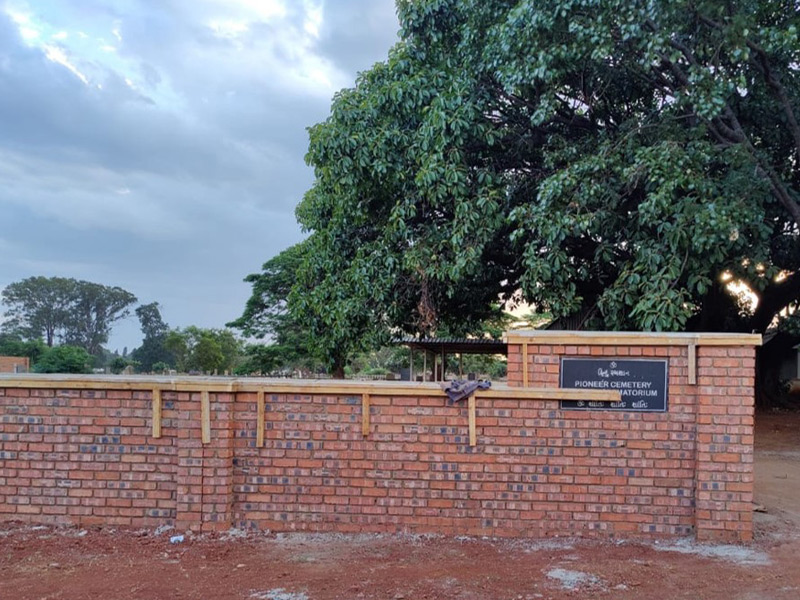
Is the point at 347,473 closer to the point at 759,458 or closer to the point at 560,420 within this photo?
the point at 560,420

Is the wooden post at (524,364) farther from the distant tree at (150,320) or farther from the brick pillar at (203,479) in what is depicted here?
the distant tree at (150,320)

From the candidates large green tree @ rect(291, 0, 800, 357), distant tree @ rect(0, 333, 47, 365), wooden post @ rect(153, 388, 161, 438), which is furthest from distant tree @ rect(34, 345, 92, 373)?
wooden post @ rect(153, 388, 161, 438)

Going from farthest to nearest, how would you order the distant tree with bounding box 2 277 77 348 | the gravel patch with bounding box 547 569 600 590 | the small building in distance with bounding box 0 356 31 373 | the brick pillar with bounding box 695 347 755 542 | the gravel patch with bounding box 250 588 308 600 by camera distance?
the distant tree with bounding box 2 277 77 348 < the small building in distance with bounding box 0 356 31 373 < the brick pillar with bounding box 695 347 755 542 < the gravel patch with bounding box 547 569 600 590 < the gravel patch with bounding box 250 588 308 600

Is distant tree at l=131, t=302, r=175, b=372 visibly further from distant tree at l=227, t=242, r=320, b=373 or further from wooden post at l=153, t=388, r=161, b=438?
wooden post at l=153, t=388, r=161, b=438

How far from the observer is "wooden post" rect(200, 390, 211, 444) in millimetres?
5668

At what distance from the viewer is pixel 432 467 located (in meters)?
5.69

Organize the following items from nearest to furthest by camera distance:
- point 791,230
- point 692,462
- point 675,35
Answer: point 692,462 → point 675,35 → point 791,230

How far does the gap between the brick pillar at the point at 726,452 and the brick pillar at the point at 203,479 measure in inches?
164

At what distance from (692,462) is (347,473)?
10.0 feet

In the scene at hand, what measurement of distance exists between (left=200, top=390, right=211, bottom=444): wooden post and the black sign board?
3.18 metres

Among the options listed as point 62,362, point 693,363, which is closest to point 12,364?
point 62,362

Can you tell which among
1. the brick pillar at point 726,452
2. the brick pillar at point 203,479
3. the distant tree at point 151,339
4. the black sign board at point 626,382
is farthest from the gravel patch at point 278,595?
the distant tree at point 151,339

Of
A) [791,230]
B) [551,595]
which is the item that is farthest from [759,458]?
[551,595]

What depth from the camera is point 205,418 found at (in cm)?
569
